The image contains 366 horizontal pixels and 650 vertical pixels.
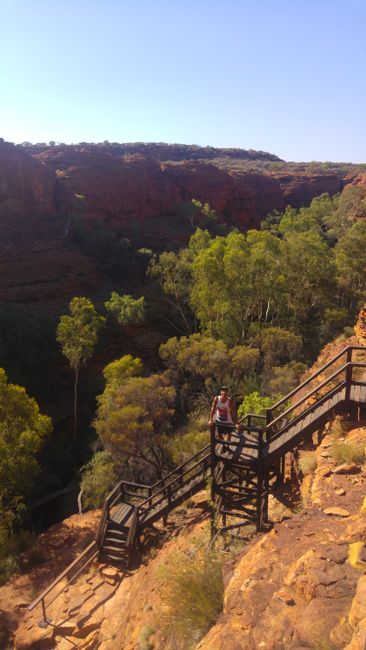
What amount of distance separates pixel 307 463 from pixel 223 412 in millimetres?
1911

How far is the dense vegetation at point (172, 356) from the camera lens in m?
14.1

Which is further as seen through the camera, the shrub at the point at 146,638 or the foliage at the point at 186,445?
the foliage at the point at 186,445

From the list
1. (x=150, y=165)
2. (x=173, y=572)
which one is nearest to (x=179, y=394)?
(x=173, y=572)

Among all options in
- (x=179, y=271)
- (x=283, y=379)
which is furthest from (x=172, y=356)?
(x=179, y=271)

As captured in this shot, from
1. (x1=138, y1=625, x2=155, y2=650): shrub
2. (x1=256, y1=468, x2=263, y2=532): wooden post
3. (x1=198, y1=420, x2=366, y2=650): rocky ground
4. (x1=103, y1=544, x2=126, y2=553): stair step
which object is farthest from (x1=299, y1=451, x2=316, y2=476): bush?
(x1=103, y1=544, x2=126, y2=553): stair step

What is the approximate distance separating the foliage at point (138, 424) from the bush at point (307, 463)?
7304mm

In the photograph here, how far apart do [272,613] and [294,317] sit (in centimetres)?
2348

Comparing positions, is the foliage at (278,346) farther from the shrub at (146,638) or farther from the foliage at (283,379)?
the shrub at (146,638)

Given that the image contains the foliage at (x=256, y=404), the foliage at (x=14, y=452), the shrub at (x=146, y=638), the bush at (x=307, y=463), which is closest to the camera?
the shrub at (x=146, y=638)

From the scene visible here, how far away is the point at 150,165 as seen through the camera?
63.7 m

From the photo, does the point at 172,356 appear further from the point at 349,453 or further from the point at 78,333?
the point at 349,453

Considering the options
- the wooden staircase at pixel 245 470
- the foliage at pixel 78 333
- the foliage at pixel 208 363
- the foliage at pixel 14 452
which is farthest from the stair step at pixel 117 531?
the foliage at pixel 78 333

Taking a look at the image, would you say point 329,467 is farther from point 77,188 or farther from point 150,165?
point 150,165

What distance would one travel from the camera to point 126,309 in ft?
98.7
